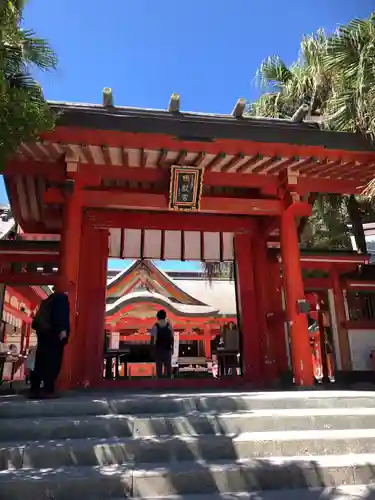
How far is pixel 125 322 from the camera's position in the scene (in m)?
18.0

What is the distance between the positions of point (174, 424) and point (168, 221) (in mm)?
5052

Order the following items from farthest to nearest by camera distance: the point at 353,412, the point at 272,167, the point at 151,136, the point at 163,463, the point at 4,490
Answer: the point at 272,167, the point at 151,136, the point at 353,412, the point at 163,463, the point at 4,490

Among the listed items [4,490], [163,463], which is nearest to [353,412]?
[163,463]

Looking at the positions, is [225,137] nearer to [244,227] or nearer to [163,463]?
[244,227]

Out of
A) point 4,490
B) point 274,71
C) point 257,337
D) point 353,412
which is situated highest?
point 274,71

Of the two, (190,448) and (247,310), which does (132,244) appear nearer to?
(247,310)

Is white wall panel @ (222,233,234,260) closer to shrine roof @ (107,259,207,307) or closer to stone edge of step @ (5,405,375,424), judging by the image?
stone edge of step @ (5,405,375,424)

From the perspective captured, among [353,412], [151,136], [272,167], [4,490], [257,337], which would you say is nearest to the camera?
[4,490]

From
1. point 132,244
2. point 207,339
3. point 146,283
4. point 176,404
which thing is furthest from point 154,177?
point 146,283

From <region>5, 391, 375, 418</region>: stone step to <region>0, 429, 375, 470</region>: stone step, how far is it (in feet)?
1.89

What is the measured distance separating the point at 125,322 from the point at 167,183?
11954mm

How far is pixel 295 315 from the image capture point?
657 cm

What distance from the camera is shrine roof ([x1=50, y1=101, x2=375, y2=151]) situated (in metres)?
6.03

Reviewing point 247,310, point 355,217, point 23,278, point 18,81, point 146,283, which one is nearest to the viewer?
point 18,81
